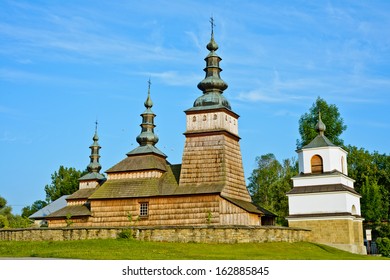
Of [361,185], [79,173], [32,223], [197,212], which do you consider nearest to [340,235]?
[197,212]

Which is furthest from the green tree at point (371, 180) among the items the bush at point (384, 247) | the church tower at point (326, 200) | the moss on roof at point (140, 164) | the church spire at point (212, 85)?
the moss on roof at point (140, 164)

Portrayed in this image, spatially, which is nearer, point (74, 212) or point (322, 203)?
point (322, 203)

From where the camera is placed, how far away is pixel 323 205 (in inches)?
1377

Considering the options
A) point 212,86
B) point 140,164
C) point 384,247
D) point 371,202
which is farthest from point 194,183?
point 371,202

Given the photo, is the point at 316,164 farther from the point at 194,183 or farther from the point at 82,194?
the point at 82,194

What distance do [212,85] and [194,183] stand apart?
893 cm

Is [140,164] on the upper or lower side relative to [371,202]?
upper

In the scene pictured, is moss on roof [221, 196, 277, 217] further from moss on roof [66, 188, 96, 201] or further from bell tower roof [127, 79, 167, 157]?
moss on roof [66, 188, 96, 201]

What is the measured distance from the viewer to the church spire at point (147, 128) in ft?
165

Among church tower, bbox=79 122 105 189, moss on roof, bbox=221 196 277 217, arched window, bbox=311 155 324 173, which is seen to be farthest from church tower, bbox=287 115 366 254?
church tower, bbox=79 122 105 189

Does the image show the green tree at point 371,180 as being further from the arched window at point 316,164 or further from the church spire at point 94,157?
the church spire at point 94,157

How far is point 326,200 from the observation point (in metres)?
35.0

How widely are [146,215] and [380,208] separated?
2095cm
